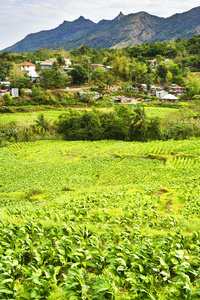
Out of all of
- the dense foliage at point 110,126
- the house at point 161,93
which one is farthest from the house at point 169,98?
the dense foliage at point 110,126

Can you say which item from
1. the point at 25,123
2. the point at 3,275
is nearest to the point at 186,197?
the point at 3,275

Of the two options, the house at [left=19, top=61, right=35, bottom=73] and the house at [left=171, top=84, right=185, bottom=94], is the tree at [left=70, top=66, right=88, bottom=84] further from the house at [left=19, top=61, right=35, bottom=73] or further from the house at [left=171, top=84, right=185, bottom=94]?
the house at [left=171, top=84, right=185, bottom=94]

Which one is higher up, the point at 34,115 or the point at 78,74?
the point at 78,74

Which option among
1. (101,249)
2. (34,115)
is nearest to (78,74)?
(34,115)

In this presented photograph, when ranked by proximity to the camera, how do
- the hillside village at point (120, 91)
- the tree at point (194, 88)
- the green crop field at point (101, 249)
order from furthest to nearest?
the tree at point (194, 88) < the hillside village at point (120, 91) < the green crop field at point (101, 249)

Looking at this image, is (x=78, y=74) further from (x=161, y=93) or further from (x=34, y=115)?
(x=34, y=115)

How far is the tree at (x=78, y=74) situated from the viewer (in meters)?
64.7

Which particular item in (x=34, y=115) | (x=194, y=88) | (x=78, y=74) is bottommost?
(x=34, y=115)

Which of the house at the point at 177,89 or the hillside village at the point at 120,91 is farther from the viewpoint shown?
→ the house at the point at 177,89

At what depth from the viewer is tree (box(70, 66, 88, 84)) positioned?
64.7 m

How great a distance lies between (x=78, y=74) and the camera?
2557 inches

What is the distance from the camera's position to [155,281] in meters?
3.86

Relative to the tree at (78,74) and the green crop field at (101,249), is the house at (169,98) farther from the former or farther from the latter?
Answer: the green crop field at (101,249)

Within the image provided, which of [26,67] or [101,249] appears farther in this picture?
[26,67]
